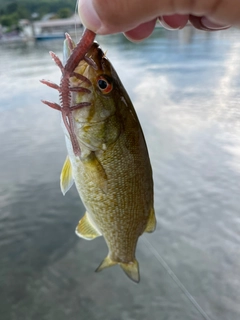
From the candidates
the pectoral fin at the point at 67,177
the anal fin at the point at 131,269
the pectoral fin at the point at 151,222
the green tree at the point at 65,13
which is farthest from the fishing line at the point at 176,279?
the green tree at the point at 65,13

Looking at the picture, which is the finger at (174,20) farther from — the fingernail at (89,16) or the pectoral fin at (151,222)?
the pectoral fin at (151,222)

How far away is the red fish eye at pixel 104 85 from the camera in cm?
82

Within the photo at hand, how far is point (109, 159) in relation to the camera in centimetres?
92

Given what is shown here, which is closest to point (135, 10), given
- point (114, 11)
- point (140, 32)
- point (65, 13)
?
point (114, 11)

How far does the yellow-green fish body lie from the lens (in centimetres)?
83

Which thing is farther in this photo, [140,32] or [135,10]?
[140,32]

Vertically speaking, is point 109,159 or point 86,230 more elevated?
point 109,159

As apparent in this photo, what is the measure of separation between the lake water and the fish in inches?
33.8

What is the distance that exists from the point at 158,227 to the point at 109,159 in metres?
1.37

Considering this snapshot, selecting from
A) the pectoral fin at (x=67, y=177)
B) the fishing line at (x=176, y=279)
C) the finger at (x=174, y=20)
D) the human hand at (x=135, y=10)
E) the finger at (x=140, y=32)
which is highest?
the human hand at (x=135, y=10)

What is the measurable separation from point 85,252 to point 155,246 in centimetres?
47

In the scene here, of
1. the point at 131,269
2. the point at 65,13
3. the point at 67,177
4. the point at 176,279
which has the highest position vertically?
the point at 65,13

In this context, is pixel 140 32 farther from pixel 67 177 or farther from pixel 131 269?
pixel 131 269

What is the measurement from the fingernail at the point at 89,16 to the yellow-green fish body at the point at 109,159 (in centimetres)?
11
